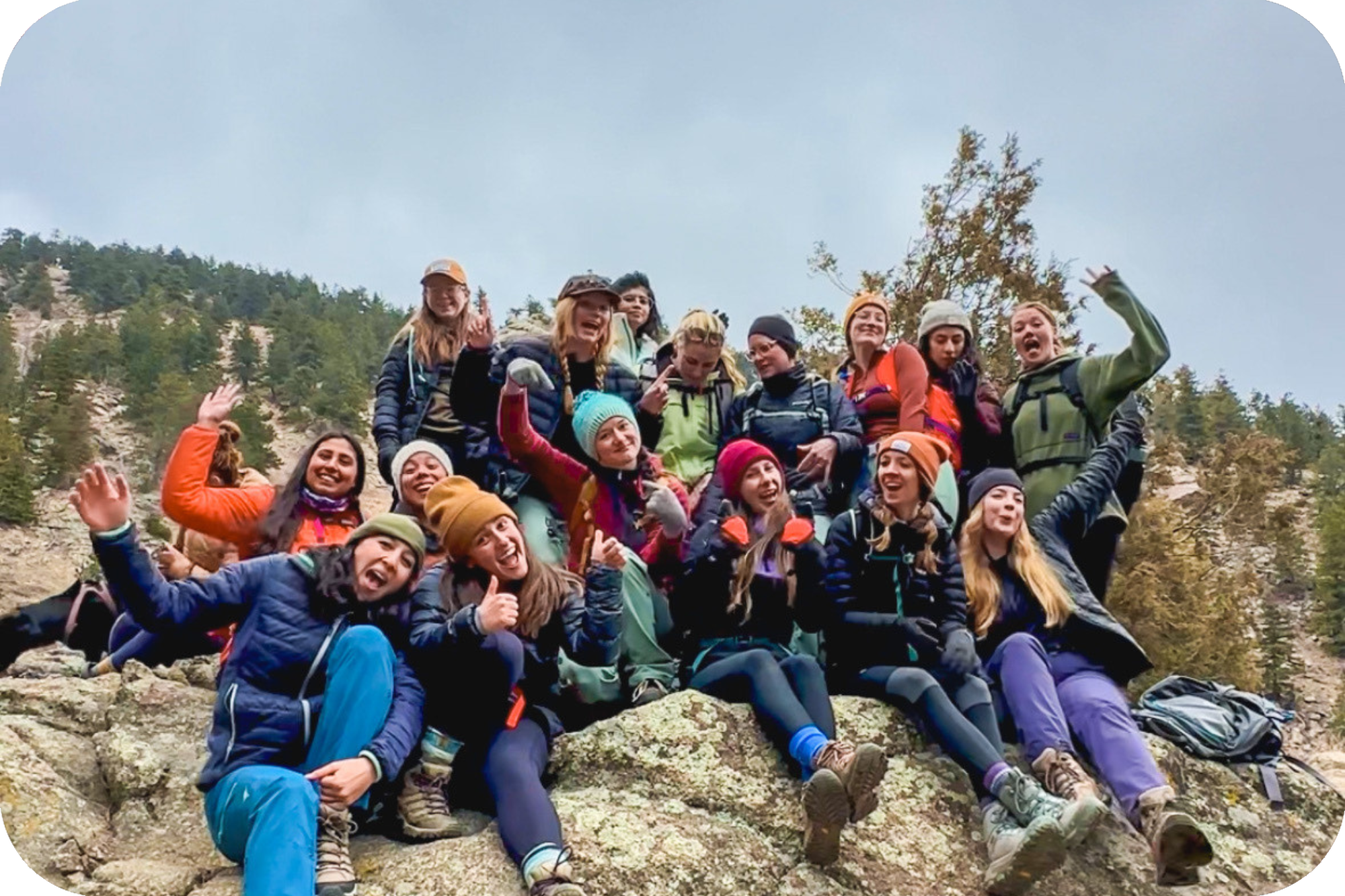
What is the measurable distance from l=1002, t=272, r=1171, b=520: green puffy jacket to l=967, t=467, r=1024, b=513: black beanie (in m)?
0.70

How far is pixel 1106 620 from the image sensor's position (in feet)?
18.3

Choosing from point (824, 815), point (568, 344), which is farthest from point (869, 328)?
point (824, 815)

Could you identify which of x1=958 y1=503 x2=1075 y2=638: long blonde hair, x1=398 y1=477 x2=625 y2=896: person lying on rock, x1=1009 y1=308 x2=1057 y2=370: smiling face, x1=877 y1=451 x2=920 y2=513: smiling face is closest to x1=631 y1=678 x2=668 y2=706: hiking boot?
x1=398 y1=477 x2=625 y2=896: person lying on rock

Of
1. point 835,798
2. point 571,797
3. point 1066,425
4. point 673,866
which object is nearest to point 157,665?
point 571,797

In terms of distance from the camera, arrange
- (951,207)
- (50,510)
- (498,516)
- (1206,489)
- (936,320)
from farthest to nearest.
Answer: (50,510) → (1206,489) → (951,207) → (936,320) → (498,516)

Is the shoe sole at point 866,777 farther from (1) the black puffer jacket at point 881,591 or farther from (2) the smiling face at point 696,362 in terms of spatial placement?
(2) the smiling face at point 696,362

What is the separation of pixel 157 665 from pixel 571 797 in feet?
11.6

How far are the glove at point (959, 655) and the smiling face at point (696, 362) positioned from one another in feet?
8.70

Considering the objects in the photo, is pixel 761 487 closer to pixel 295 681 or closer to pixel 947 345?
pixel 947 345

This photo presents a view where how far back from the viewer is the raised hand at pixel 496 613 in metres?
4.19

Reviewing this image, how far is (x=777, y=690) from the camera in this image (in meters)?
4.80

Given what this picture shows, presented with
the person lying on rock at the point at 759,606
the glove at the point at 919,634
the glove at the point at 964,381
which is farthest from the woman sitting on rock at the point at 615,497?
the glove at the point at 964,381

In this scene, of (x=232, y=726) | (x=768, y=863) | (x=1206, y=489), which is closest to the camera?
(x=232, y=726)

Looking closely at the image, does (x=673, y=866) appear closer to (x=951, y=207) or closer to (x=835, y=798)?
(x=835, y=798)
